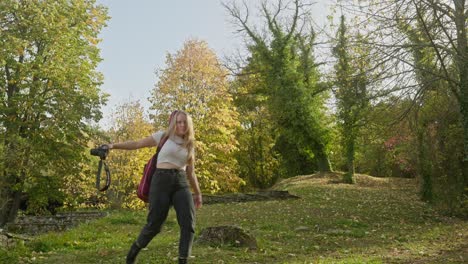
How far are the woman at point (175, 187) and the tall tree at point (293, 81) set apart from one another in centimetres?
2804

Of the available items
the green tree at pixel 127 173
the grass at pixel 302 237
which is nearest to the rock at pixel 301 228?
the grass at pixel 302 237

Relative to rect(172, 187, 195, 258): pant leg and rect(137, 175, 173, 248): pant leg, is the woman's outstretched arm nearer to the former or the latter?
rect(137, 175, 173, 248): pant leg

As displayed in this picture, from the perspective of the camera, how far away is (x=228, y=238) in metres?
9.30

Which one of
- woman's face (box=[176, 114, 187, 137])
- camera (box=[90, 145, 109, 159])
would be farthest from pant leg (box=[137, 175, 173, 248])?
camera (box=[90, 145, 109, 159])

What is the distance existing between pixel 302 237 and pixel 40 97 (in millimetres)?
15361

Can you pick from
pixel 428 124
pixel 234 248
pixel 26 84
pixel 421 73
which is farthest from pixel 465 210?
pixel 26 84

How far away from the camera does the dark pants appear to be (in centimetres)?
616

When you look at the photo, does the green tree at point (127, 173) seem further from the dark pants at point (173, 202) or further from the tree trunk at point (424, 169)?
the dark pants at point (173, 202)

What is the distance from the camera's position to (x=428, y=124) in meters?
18.9

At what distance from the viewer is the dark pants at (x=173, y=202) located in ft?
20.2

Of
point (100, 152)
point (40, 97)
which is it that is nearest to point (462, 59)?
point (100, 152)

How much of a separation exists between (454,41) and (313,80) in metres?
21.1

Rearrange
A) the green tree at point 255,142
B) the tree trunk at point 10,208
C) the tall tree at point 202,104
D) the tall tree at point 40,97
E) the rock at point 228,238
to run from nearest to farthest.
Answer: the rock at point 228,238
the tall tree at point 40,97
the tree trunk at point 10,208
the tall tree at point 202,104
the green tree at point 255,142

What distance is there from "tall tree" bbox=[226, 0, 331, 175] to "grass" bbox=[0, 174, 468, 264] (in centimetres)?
1396
